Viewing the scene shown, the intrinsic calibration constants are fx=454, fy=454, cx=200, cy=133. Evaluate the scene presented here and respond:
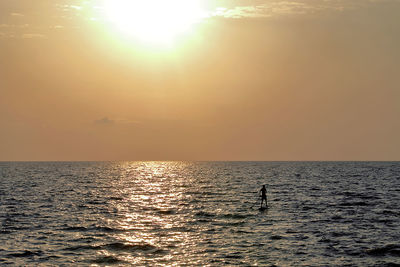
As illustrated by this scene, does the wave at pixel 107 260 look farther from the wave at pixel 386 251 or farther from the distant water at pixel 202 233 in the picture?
the wave at pixel 386 251

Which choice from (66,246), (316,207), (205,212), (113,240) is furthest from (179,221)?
(316,207)

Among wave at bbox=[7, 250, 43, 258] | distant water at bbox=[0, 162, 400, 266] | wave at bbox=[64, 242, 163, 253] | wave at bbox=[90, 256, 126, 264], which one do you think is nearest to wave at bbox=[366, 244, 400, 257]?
distant water at bbox=[0, 162, 400, 266]

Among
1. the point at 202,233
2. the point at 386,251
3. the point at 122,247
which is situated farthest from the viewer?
the point at 202,233

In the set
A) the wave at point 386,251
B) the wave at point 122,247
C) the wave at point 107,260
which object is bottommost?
the wave at point 386,251

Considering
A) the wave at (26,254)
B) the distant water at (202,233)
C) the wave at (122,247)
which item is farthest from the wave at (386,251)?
the wave at (26,254)

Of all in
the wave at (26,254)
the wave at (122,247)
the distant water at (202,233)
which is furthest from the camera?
the wave at (122,247)

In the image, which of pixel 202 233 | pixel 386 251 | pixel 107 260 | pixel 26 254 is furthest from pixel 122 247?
pixel 386 251

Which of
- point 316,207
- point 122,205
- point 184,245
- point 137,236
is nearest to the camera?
point 184,245

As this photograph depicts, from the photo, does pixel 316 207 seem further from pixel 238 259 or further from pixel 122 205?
pixel 238 259

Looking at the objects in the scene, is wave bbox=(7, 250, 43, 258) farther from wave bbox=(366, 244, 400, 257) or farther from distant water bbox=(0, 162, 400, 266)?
wave bbox=(366, 244, 400, 257)

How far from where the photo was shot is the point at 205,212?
1893 inches

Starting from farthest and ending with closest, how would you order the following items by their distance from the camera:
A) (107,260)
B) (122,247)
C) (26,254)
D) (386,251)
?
(122,247)
(386,251)
(26,254)
(107,260)

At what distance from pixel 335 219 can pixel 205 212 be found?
13.3 metres

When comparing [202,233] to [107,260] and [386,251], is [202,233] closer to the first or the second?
[107,260]
